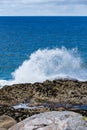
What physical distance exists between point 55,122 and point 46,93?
76.5ft

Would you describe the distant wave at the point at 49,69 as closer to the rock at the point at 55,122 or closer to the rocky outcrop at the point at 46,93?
the rocky outcrop at the point at 46,93

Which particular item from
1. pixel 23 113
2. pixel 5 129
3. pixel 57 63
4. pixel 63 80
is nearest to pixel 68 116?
pixel 5 129

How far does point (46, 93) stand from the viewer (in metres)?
35.3

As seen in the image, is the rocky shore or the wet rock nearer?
the wet rock

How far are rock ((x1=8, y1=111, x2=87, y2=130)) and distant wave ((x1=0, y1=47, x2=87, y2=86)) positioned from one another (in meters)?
35.9

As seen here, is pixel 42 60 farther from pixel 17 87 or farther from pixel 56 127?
pixel 56 127

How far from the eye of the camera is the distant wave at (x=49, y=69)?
51.3 meters

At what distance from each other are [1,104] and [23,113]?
5.12 meters

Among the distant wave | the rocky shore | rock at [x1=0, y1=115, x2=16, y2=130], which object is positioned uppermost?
the distant wave

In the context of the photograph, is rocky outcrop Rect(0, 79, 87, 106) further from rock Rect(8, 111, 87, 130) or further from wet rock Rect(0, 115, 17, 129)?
rock Rect(8, 111, 87, 130)

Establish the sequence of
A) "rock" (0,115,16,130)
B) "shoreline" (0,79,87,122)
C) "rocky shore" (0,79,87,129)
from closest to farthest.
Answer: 1. "rock" (0,115,16,130)
2. "rocky shore" (0,79,87,129)
3. "shoreline" (0,79,87,122)

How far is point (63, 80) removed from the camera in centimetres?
3869

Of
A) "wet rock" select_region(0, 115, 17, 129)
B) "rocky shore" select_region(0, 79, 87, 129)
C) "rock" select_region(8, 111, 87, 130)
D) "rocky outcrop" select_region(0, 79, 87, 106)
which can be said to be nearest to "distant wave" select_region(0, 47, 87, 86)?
"rocky outcrop" select_region(0, 79, 87, 106)

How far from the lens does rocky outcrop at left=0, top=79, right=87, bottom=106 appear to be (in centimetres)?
3409
